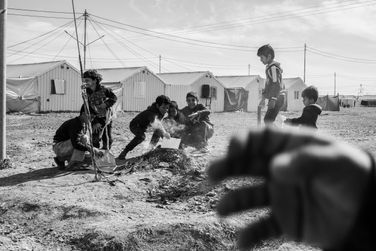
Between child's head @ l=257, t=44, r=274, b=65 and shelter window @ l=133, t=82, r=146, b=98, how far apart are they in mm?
21802

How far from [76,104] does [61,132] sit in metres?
19.6

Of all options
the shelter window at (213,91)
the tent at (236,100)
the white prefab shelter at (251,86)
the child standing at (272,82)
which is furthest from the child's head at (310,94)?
the white prefab shelter at (251,86)

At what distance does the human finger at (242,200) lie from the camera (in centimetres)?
46

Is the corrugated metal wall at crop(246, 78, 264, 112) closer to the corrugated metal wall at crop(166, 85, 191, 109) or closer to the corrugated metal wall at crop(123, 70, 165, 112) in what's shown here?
the corrugated metal wall at crop(166, 85, 191, 109)

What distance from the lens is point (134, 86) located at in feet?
88.9

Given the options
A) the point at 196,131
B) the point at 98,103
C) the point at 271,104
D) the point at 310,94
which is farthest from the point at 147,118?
the point at 310,94

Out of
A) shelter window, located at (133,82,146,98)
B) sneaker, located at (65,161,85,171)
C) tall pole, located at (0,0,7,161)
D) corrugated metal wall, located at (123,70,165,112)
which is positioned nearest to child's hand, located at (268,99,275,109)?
sneaker, located at (65,161,85,171)

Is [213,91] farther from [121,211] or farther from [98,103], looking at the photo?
[121,211]

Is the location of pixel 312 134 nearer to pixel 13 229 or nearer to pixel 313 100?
pixel 13 229

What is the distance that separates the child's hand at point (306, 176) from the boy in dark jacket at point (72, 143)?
16.6 feet

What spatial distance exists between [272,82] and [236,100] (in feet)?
94.0

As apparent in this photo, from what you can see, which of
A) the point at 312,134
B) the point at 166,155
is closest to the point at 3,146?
the point at 166,155

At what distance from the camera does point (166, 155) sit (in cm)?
572

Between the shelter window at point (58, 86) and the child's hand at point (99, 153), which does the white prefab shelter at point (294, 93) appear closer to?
the shelter window at point (58, 86)
